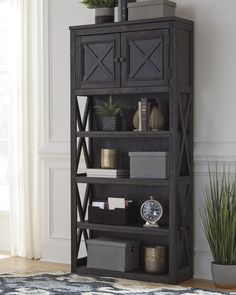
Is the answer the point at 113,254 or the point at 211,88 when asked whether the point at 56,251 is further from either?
the point at 211,88

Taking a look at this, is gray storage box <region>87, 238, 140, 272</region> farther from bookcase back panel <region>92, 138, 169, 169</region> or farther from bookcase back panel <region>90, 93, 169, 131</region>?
bookcase back panel <region>90, 93, 169, 131</region>

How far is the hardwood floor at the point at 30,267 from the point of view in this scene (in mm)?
5512

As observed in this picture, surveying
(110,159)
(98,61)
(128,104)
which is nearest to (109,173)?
(110,159)

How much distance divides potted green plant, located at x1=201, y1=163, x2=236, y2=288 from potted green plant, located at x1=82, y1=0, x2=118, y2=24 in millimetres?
1508

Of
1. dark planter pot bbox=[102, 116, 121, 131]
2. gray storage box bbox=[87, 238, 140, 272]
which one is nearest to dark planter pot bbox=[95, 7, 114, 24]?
dark planter pot bbox=[102, 116, 121, 131]

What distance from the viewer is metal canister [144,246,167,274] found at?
5.51m

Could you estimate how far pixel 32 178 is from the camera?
6590mm

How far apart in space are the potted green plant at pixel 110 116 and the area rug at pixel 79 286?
1.14m

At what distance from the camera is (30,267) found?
20.0 ft

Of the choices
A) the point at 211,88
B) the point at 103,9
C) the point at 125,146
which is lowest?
the point at 125,146

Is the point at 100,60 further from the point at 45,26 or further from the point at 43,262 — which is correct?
the point at 43,262

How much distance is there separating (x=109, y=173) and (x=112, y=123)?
38 cm

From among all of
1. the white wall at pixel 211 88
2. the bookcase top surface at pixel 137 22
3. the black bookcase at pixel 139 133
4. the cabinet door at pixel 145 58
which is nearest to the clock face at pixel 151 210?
the black bookcase at pixel 139 133

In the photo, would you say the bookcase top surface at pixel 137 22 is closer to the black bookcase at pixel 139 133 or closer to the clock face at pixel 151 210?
the black bookcase at pixel 139 133
